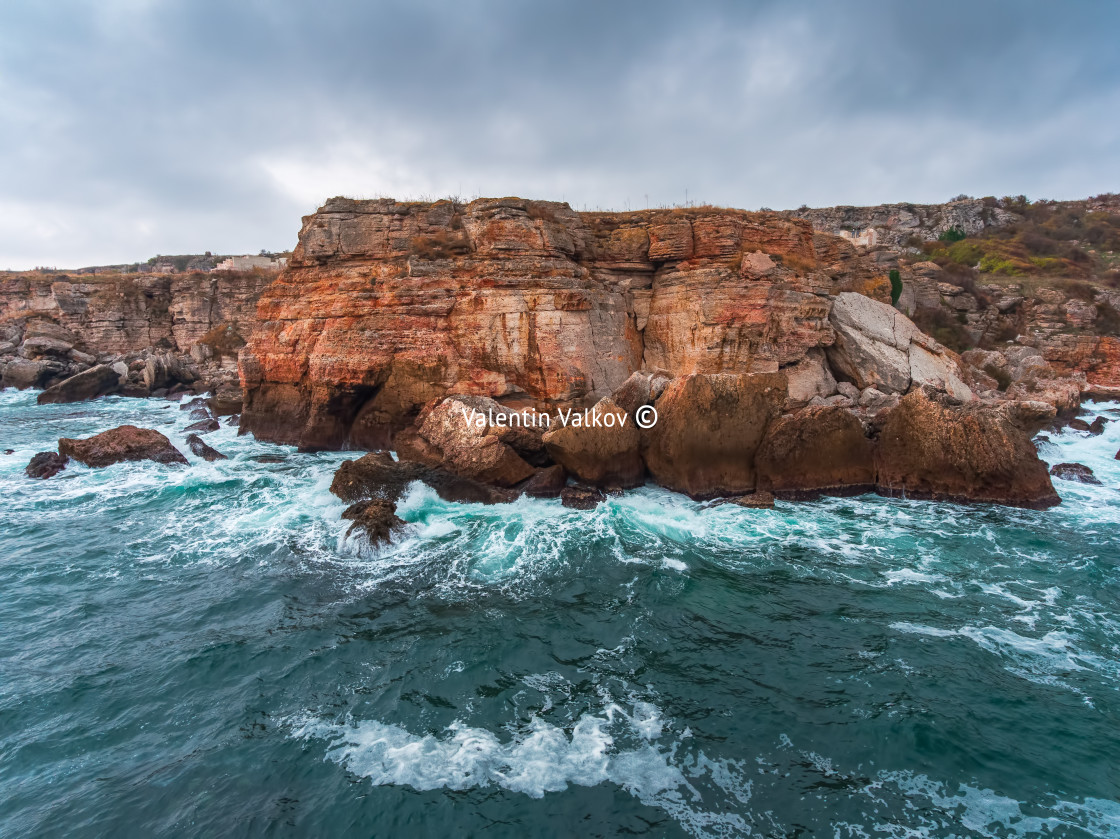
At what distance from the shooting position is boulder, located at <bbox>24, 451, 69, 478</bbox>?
1514 cm

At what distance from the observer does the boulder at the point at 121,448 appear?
52.6ft

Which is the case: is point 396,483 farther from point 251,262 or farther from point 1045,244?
point 1045,244

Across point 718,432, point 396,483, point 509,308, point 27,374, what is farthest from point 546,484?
point 27,374

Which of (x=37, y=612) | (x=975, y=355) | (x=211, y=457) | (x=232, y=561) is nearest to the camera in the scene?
(x=37, y=612)

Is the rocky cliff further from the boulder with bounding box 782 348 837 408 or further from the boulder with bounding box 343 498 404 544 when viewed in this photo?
the boulder with bounding box 782 348 837 408

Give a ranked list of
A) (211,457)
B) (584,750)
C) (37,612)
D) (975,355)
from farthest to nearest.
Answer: (975,355) → (211,457) → (37,612) → (584,750)

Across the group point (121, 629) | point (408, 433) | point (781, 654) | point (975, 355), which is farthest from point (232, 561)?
point (975, 355)

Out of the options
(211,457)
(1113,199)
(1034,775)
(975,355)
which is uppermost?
(1113,199)

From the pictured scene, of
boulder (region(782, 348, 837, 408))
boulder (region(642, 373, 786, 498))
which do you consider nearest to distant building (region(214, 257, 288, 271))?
boulder (region(782, 348, 837, 408))

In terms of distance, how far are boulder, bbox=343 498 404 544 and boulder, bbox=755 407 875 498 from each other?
872 centimetres

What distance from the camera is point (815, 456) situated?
13258mm

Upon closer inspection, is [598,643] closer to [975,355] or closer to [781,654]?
[781,654]

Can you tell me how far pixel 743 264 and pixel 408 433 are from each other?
11.9 m

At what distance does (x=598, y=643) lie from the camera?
303 inches
